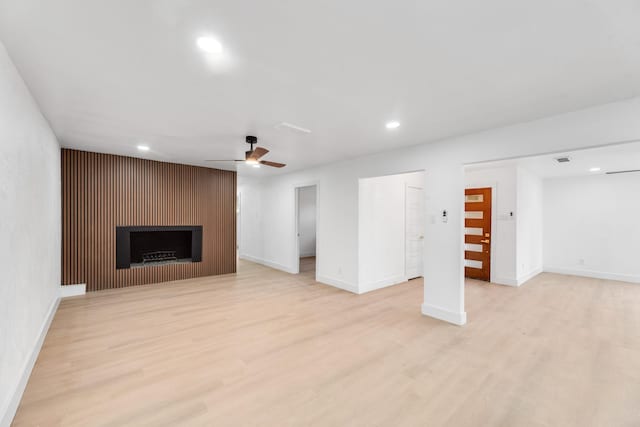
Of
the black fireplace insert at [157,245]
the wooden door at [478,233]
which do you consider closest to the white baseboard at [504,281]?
the wooden door at [478,233]

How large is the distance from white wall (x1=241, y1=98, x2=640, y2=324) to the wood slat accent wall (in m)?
1.56

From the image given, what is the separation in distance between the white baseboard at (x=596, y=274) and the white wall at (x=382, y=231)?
13.5 ft

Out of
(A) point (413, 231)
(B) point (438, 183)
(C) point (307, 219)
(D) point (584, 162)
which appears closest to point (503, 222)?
(D) point (584, 162)

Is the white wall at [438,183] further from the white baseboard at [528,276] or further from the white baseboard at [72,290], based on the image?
the white baseboard at [72,290]

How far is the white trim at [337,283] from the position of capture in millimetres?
4913

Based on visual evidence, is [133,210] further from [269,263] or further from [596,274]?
[596,274]

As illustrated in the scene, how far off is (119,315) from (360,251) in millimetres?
3779

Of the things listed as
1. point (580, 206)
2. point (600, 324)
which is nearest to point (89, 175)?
point (600, 324)

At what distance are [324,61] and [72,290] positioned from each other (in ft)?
18.3

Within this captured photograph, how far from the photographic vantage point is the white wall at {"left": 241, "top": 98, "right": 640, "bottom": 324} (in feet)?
8.53

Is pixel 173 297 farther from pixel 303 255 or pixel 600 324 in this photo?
pixel 600 324

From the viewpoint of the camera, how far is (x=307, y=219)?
952 cm

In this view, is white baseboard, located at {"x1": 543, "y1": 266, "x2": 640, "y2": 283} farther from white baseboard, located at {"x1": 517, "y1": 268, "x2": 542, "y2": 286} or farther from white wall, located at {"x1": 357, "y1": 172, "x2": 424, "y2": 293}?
white wall, located at {"x1": 357, "y1": 172, "x2": 424, "y2": 293}

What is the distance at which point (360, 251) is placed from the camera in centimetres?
487
